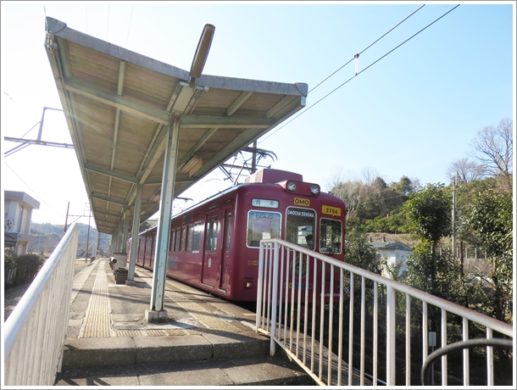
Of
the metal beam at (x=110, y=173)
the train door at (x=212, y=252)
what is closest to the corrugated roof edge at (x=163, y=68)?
the train door at (x=212, y=252)

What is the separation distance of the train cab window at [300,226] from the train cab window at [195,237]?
8.91 ft

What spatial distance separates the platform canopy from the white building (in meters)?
21.7

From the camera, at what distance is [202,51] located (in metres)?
3.99

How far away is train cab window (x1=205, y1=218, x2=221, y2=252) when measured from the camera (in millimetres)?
7841

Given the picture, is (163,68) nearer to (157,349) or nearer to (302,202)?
(157,349)

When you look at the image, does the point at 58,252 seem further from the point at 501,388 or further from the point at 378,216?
the point at 378,216

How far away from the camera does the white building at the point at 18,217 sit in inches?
1005

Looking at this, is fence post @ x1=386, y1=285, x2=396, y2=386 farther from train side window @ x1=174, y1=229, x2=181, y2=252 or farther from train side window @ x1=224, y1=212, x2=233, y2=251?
train side window @ x1=174, y1=229, x2=181, y2=252

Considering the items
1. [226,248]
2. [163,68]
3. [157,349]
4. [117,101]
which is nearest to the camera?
[157,349]

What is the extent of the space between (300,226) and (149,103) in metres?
3.44

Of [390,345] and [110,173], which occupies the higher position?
[110,173]

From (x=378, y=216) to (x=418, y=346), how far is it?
113 feet

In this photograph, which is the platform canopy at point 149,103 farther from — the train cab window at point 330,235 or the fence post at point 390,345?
the fence post at point 390,345

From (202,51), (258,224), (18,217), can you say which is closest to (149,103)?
(202,51)
